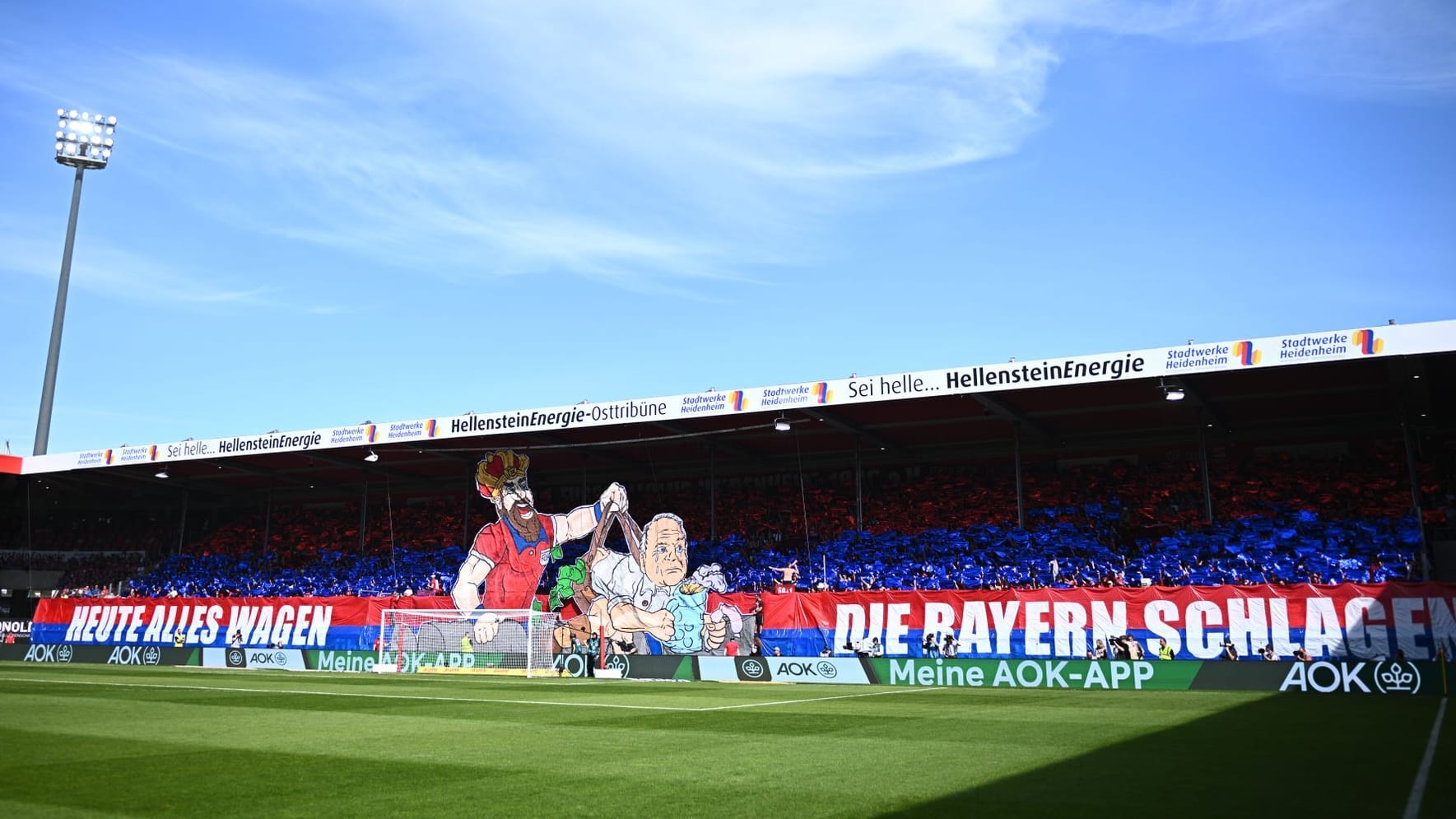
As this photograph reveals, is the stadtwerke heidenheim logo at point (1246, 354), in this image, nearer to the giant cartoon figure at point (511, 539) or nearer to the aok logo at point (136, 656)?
the giant cartoon figure at point (511, 539)

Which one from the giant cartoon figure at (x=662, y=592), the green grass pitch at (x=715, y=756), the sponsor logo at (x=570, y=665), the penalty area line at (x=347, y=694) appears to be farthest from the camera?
the giant cartoon figure at (x=662, y=592)

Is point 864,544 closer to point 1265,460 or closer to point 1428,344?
point 1265,460

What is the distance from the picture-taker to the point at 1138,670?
24359 mm

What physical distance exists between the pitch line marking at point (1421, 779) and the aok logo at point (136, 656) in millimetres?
36385

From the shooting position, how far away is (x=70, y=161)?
6181cm

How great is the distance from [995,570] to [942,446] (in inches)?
351

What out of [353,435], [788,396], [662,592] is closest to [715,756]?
[662,592]

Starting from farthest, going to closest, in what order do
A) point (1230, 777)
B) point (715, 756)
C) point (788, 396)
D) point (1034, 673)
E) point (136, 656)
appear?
point (136, 656)
point (788, 396)
point (1034, 673)
point (715, 756)
point (1230, 777)

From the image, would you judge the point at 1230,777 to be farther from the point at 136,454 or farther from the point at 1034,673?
the point at 136,454

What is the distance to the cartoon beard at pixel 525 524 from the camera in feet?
121

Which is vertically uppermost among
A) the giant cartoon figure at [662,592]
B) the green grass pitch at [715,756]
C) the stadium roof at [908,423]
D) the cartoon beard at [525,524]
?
the stadium roof at [908,423]

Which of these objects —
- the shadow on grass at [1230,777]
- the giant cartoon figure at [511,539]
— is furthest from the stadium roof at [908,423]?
the shadow on grass at [1230,777]

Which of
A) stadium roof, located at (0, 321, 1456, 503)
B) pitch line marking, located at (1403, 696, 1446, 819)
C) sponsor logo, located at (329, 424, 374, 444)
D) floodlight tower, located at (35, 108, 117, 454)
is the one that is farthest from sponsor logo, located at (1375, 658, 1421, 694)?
floodlight tower, located at (35, 108, 117, 454)

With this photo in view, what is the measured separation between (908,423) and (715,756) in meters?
27.2
